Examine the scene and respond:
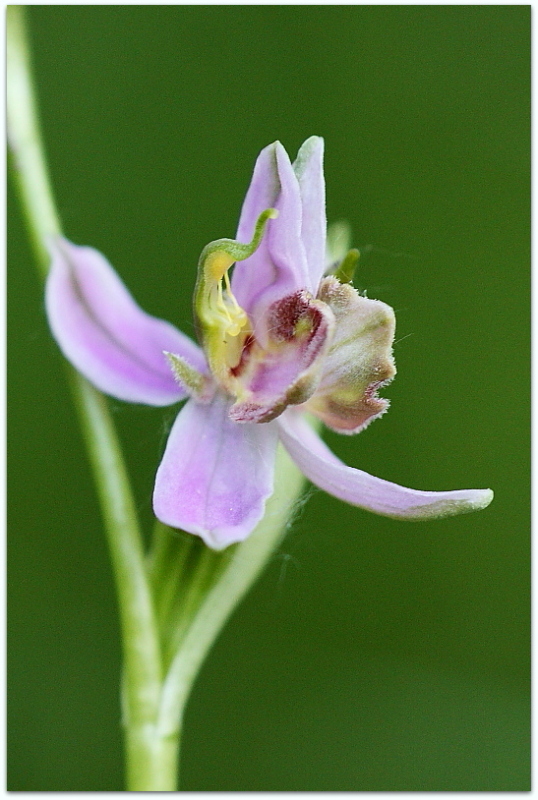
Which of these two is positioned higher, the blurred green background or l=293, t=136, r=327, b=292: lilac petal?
l=293, t=136, r=327, b=292: lilac petal

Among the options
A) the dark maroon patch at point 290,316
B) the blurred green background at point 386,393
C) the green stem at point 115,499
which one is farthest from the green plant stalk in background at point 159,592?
the blurred green background at point 386,393

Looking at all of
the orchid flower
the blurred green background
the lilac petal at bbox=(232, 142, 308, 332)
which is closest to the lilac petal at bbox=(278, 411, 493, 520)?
the orchid flower

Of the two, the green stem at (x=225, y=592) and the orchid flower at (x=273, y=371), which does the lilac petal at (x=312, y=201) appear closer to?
the orchid flower at (x=273, y=371)

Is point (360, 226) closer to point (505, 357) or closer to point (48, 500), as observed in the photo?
point (505, 357)

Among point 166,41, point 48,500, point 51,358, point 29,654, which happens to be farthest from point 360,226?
point 29,654

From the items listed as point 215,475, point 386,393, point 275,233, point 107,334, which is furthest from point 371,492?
point 386,393

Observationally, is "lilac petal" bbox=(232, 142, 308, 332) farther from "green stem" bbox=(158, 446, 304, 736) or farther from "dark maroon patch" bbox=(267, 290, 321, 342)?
"green stem" bbox=(158, 446, 304, 736)
